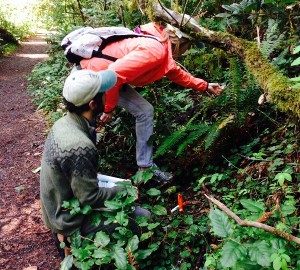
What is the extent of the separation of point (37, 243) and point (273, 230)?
9.25ft

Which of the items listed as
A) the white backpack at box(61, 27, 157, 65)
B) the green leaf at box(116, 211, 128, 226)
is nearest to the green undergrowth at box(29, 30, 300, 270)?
the green leaf at box(116, 211, 128, 226)

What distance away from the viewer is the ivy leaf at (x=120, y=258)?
262 centimetres

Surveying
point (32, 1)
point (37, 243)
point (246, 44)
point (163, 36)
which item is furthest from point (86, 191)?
point (32, 1)

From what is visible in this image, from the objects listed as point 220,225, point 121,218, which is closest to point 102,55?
point 121,218

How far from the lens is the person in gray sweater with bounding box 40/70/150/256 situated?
9.53 ft

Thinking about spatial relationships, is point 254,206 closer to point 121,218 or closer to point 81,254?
point 121,218

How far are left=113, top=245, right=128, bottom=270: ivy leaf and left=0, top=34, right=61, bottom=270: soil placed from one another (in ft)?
3.92

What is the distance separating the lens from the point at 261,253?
2.04 m

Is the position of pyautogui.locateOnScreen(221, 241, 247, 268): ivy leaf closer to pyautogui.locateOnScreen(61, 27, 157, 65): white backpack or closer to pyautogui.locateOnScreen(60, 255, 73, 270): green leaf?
pyautogui.locateOnScreen(60, 255, 73, 270): green leaf

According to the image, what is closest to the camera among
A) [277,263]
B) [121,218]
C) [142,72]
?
[277,263]

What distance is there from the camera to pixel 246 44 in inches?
155

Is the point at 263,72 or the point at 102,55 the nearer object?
the point at 263,72

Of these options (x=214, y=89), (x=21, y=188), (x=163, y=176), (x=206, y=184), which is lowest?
(x=21, y=188)

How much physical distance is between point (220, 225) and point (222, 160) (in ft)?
7.05
